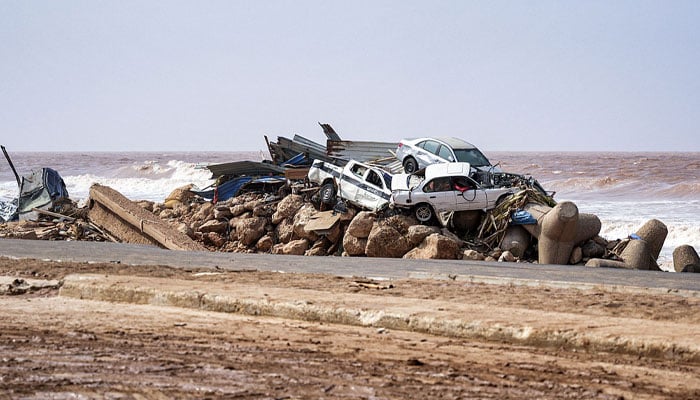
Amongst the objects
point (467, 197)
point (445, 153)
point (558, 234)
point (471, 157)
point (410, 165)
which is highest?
point (445, 153)

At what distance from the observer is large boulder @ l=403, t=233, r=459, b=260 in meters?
17.9

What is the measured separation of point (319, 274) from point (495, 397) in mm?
6780

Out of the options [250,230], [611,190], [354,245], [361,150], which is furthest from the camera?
[611,190]

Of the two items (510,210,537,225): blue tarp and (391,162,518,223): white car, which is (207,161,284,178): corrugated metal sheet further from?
(510,210,537,225): blue tarp

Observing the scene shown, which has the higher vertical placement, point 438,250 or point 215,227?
point 438,250

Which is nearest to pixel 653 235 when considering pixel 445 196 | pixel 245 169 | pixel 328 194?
pixel 445 196

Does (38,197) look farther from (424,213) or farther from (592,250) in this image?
(592,250)

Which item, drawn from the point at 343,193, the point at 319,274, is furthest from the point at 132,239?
the point at 319,274

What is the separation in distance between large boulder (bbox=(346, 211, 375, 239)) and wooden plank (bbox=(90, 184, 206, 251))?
362 centimetres

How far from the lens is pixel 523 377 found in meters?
6.17

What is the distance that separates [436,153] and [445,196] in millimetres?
4046

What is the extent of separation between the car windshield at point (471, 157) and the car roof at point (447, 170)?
2.24m

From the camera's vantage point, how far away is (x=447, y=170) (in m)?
20.6

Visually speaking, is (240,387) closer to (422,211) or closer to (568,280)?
(568,280)
